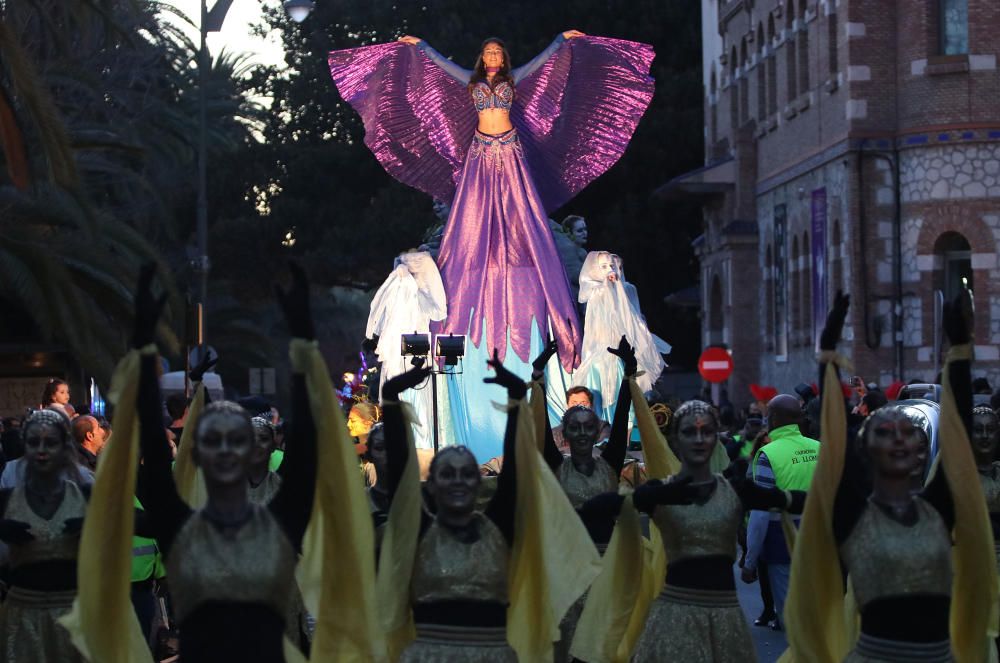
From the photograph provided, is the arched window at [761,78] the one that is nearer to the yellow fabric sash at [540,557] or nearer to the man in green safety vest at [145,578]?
the man in green safety vest at [145,578]

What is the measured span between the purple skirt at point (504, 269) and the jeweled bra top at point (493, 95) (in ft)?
1.88

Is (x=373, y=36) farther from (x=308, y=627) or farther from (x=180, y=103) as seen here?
(x=308, y=627)

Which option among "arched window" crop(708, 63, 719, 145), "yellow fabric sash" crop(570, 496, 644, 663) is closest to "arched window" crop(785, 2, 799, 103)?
"arched window" crop(708, 63, 719, 145)

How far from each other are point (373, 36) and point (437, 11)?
283 centimetres

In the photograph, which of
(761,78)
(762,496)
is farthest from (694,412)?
(761,78)

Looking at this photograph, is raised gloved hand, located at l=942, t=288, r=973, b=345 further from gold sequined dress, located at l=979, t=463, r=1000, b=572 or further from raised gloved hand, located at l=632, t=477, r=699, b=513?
gold sequined dress, located at l=979, t=463, r=1000, b=572

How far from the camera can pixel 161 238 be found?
156 feet

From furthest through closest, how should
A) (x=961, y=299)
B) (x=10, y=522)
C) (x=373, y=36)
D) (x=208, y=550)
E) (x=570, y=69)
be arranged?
(x=373, y=36), (x=570, y=69), (x=10, y=522), (x=961, y=299), (x=208, y=550)

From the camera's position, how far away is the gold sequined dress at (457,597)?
710cm

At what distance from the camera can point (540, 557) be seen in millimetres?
7805

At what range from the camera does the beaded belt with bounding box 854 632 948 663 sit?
6938 mm

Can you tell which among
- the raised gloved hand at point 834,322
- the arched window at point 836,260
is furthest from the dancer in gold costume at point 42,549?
the arched window at point 836,260

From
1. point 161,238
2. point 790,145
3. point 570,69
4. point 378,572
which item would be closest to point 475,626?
point 378,572

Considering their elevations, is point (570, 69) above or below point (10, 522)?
above
